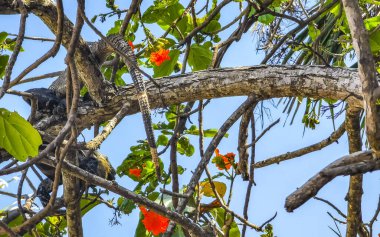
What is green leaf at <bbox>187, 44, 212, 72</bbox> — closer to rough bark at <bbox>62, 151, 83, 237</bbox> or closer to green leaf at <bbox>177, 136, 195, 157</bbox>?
green leaf at <bbox>177, 136, 195, 157</bbox>

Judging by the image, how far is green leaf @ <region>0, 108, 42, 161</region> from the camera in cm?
182

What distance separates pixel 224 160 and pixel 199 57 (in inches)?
20.0

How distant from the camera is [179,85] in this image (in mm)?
2541

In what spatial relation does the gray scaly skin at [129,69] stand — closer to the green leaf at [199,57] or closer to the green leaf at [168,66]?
the green leaf at [168,66]

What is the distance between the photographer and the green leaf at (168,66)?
115 inches

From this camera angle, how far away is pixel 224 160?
286 cm

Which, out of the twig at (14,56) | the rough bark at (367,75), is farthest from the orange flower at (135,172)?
the rough bark at (367,75)

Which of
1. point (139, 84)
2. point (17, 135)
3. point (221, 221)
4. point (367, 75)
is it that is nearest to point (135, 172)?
point (221, 221)

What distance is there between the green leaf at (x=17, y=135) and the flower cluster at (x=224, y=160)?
1092mm

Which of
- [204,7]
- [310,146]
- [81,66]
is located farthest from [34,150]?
[204,7]

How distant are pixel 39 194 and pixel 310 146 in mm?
1164

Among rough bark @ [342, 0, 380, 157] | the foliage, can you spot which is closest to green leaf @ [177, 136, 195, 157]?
the foliage

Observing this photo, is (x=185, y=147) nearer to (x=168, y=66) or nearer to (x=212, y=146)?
(x=168, y=66)

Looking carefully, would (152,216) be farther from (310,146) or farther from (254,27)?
(254,27)
